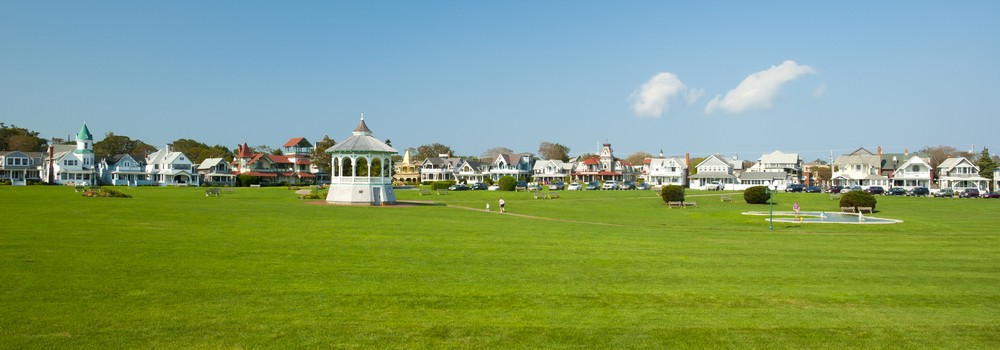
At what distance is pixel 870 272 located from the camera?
716 inches

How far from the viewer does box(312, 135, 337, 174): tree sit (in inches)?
4872

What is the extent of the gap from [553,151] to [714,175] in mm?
77448

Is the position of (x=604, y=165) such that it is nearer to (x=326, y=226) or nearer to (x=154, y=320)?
(x=326, y=226)

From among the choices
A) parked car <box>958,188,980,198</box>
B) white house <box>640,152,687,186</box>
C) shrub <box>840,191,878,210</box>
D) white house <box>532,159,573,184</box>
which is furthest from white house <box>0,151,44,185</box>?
parked car <box>958,188,980,198</box>

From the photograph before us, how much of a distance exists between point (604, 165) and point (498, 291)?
134 metres

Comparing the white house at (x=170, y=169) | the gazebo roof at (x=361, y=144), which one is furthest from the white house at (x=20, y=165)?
the gazebo roof at (x=361, y=144)

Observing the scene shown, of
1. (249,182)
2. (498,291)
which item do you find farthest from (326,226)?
(249,182)

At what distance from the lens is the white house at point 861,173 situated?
4281 inches

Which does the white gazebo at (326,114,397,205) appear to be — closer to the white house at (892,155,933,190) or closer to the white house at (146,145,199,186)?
the white house at (146,145,199,186)

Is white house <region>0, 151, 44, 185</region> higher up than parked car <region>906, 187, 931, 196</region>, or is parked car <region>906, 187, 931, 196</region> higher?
white house <region>0, 151, 44, 185</region>

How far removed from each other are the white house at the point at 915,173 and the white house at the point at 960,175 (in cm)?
188

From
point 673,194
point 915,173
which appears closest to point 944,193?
point 915,173

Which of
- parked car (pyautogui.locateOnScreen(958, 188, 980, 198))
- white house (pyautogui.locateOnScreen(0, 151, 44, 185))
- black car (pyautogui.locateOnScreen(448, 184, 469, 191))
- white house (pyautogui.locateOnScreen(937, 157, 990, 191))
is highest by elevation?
white house (pyautogui.locateOnScreen(0, 151, 44, 185))

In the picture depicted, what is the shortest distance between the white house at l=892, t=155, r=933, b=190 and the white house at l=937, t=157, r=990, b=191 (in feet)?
6.18
